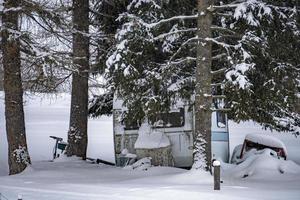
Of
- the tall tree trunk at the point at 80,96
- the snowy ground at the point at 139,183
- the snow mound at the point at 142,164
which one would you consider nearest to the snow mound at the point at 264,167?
the snowy ground at the point at 139,183

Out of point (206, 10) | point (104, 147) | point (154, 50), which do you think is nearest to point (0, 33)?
point (154, 50)

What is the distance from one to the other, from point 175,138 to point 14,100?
15.0 feet

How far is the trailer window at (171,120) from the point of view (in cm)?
1455

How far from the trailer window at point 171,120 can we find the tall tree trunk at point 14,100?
364 centimetres

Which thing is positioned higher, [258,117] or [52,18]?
[52,18]

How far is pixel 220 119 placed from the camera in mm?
14727

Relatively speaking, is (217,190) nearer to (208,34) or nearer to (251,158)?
(208,34)

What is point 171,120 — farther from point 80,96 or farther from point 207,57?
point 207,57

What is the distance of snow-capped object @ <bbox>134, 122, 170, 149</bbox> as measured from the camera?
14.4 m

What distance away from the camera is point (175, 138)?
1453cm

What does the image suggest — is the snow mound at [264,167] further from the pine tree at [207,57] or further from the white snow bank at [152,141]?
the white snow bank at [152,141]

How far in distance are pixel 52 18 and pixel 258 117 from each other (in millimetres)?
5958

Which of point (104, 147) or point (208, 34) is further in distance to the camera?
point (104, 147)

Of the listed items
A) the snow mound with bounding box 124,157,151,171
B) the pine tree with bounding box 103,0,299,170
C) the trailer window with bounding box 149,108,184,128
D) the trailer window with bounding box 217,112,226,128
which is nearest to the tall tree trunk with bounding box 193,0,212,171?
the pine tree with bounding box 103,0,299,170
